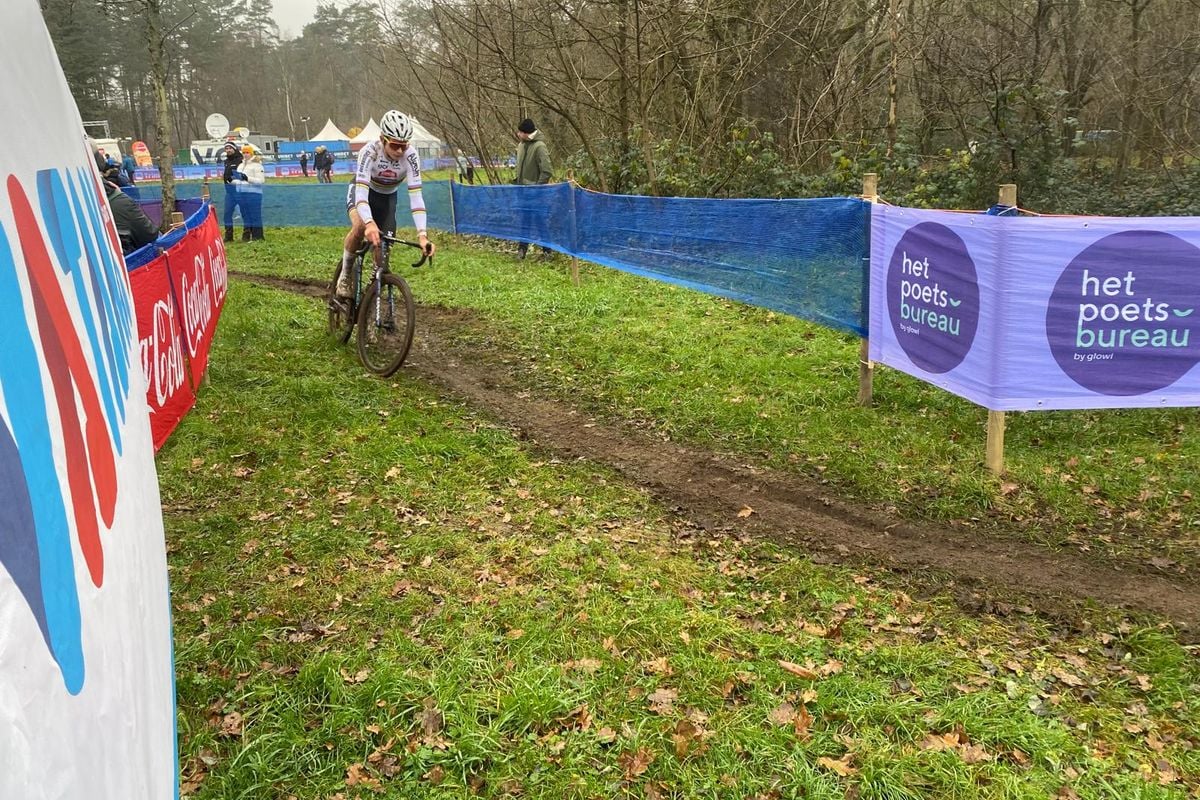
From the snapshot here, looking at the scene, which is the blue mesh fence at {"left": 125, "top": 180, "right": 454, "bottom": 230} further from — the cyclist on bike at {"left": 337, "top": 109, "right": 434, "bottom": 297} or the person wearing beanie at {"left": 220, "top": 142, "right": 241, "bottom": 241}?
the cyclist on bike at {"left": 337, "top": 109, "right": 434, "bottom": 297}

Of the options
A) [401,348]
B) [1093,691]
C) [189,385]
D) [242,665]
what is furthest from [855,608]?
[189,385]

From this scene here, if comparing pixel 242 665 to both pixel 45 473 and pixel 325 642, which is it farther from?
pixel 45 473

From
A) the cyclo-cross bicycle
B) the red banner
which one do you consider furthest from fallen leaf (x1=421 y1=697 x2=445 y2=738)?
the cyclo-cross bicycle

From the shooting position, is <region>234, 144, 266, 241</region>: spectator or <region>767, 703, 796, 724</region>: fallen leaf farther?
<region>234, 144, 266, 241</region>: spectator

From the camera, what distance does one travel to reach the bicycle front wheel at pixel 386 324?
7371 mm

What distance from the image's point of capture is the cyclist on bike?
23.7ft

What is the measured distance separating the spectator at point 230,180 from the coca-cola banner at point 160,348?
13.5m

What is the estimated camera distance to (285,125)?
82062 mm

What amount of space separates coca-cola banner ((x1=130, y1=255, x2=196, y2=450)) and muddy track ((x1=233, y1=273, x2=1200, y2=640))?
2.30 metres

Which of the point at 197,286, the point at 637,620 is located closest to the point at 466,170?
the point at 197,286

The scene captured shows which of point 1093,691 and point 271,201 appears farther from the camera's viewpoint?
point 271,201

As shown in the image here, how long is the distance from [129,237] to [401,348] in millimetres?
2626

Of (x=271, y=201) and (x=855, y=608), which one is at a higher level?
(x=271, y=201)

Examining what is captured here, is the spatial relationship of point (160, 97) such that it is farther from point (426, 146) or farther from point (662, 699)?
point (426, 146)
